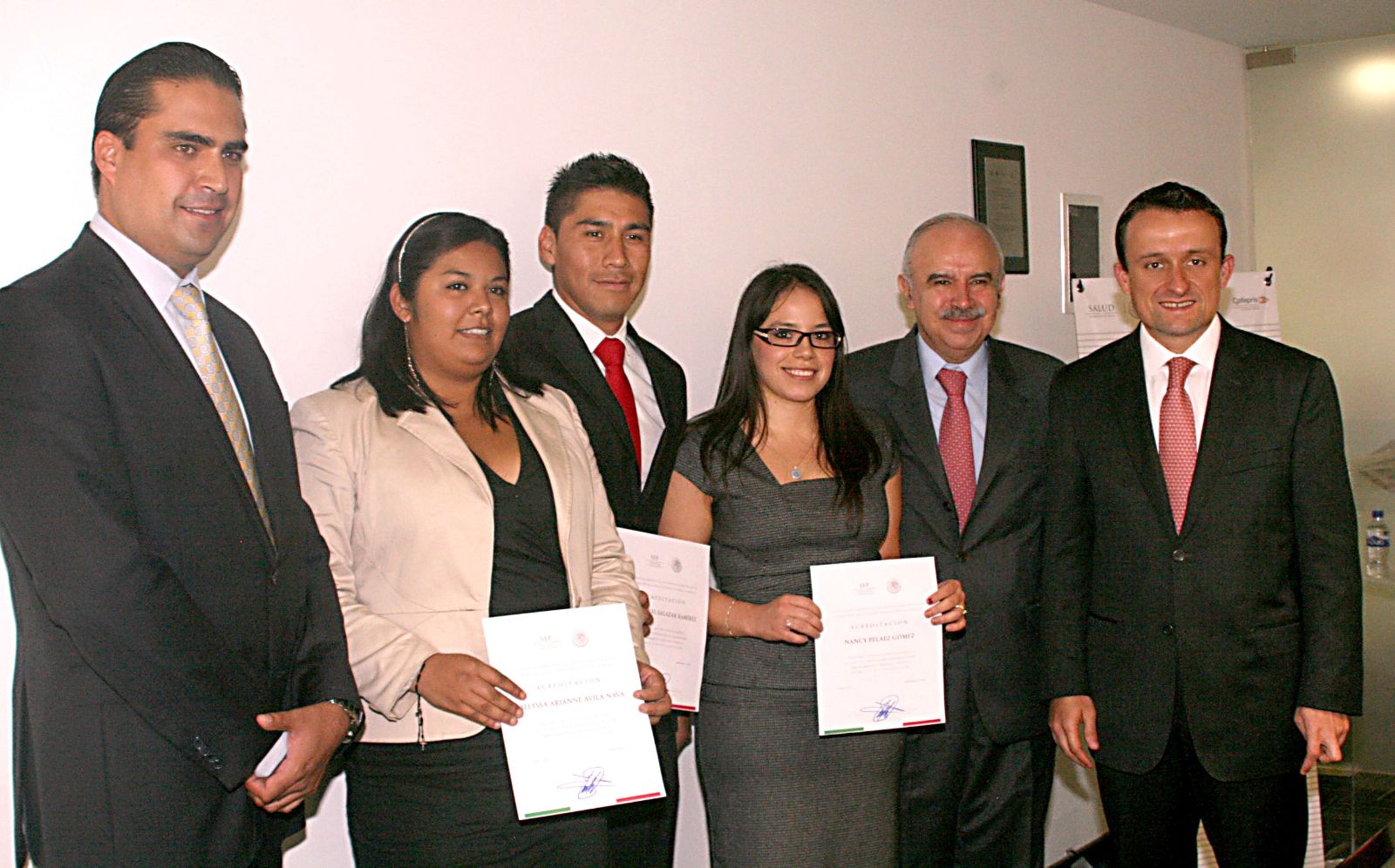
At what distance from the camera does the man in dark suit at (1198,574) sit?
261 cm

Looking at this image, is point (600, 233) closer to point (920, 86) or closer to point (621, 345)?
point (621, 345)

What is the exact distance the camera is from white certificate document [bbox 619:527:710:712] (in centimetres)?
273

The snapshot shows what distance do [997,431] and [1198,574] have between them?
0.65m

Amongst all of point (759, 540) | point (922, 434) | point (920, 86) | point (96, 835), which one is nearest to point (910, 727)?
point (759, 540)

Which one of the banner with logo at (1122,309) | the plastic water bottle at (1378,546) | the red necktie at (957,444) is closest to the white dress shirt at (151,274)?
the red necktie at (957,444)

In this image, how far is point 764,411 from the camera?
2.89 meters

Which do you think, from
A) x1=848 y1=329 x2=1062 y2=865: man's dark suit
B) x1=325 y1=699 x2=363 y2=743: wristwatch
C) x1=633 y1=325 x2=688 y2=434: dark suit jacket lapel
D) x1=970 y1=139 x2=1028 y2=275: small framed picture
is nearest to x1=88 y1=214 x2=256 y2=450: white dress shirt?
x1=325 y1=699 x2=363 y2=743: wristwatch

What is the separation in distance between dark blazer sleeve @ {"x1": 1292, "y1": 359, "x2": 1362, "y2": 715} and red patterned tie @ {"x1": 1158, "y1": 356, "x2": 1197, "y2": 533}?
211 millimetres

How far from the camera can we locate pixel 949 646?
3.04 m

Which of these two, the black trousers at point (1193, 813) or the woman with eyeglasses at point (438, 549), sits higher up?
the woman with eyeglasses at point (438, 549)

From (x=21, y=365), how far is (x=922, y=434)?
6.69ft

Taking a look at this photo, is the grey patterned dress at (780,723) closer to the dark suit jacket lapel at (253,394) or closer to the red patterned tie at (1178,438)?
the red patterned tie at (1178,438)

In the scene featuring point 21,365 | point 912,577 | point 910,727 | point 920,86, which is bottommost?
point 910,727
